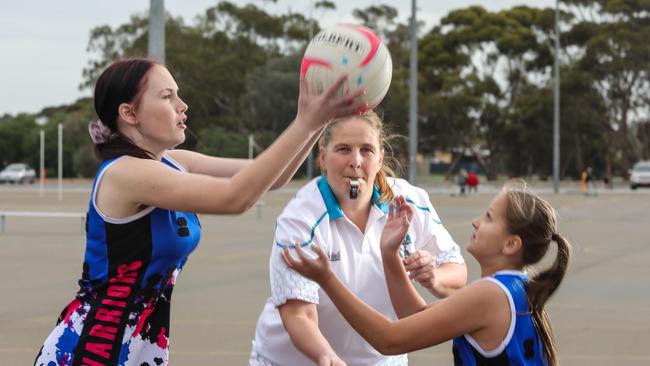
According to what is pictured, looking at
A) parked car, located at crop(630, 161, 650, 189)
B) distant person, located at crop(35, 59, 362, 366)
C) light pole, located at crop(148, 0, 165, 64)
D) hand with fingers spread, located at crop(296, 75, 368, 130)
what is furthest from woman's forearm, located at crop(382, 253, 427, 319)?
parked car, located at crop(630, 161, 650, 189)

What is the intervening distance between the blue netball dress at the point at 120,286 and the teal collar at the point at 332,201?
565mm

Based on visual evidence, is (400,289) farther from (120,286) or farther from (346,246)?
(120,286)

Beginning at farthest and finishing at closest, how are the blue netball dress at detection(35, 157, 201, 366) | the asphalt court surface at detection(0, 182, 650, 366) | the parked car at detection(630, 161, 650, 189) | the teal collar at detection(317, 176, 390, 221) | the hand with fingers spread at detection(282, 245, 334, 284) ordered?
the parked car at detection(630, 161, 650, 189), the asphalt court surface at detection(0, 182, 650, 366), the teal collar at detection(317, 176, 390, 221), the blue netball dress at detection(35, 157, 201, 366), the hand with fingers spread at detection(282, 245, 334, 284)

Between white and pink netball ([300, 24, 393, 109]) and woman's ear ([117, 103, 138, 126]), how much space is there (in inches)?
22.8

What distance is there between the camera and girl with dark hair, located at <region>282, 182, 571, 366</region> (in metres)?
3.15

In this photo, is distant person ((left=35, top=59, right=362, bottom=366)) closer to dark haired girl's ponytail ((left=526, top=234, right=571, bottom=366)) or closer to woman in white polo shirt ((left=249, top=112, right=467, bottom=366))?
woman in white polo shirt ((left=249, top=112, right=467, bottom=366))

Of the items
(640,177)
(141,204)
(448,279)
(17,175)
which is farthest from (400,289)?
(17,175)

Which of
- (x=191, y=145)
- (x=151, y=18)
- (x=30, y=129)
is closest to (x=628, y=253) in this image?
(x=151, y=18)

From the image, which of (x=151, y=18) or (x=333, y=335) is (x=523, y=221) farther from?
(x=151, y=18)

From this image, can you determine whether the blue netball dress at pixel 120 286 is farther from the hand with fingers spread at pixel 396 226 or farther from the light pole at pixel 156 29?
the light pole at pixel 156 29

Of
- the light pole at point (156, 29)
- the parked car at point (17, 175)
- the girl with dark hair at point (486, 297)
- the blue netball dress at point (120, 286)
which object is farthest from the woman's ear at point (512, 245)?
the parked car at point (17, 175)

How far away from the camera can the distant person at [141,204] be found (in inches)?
114

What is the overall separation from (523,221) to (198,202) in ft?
3.71

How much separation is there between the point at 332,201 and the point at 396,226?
314 mm
